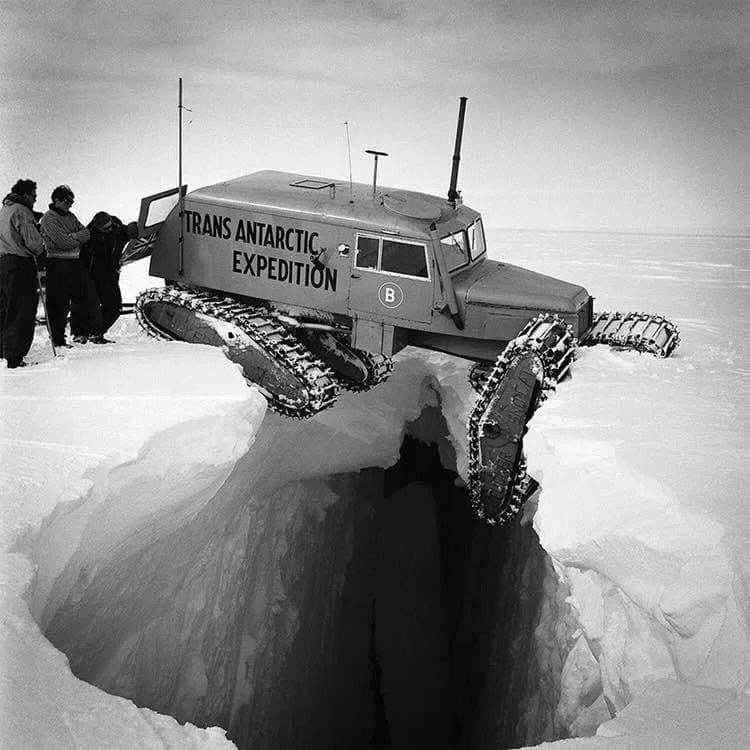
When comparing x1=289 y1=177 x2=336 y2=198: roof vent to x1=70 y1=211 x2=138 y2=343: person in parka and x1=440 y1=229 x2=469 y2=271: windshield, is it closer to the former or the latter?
x1=440 y1=229 x2=469 y2=271: windshield

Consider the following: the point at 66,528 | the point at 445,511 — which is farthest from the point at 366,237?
the point at 66,528

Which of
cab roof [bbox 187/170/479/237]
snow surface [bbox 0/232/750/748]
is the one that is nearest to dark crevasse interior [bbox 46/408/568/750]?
snow surface [bbox 0/232/750/748]

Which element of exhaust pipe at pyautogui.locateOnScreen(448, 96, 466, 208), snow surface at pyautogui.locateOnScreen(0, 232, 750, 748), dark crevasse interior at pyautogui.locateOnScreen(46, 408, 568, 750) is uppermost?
exhaust pipe at pyautogui.locateOnScreen(448, 96, 466, 208)

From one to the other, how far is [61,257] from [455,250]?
7.11ft

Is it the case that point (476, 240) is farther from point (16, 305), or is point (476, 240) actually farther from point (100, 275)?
point (16, 305)

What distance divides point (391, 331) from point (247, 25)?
183 cm

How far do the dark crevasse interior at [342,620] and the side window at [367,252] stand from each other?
1.34 m

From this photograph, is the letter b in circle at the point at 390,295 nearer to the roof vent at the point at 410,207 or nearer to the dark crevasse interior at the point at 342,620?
the roof vent at the point at 410,207

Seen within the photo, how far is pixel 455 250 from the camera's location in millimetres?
4883

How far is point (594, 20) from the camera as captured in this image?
345 cm

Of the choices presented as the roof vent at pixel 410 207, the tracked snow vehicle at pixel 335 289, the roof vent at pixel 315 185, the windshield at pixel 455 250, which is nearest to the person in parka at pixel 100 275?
the tracked snow vehicle at pixel 335 289

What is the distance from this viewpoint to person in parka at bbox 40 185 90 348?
433cm

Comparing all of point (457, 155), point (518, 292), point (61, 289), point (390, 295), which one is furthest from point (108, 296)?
point (518, 292)

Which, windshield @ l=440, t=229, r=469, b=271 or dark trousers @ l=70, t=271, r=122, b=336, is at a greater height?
windshield @ l=440, t=229, r=469, b=271
